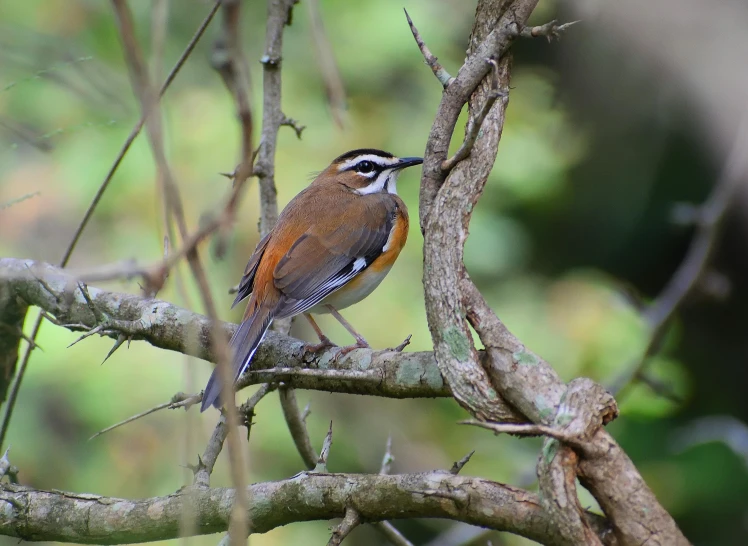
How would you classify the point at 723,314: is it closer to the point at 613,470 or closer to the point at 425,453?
the point at 425,453

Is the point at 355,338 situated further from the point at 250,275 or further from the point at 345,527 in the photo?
the point at 345,527

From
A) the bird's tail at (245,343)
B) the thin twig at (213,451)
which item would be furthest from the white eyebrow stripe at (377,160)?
the thin twig at (213,451)

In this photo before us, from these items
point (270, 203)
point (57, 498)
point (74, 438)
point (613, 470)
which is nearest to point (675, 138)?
point (270, 203)

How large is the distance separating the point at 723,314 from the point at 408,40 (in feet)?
11.5

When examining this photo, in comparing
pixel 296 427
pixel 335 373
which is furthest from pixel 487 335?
pixel 296 427

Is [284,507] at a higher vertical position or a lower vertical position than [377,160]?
lower

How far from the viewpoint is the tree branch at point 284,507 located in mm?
2514

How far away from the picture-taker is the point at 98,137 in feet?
23.0

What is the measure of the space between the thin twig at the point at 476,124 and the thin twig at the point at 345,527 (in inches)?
51.3

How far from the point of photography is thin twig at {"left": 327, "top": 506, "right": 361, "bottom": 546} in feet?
8.75

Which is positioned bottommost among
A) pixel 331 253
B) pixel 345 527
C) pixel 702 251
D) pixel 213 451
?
pixel 345 527

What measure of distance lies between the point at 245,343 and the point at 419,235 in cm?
311

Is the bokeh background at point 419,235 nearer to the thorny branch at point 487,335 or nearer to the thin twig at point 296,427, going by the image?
the thin twig at point 296,427

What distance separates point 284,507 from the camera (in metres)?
3.03
